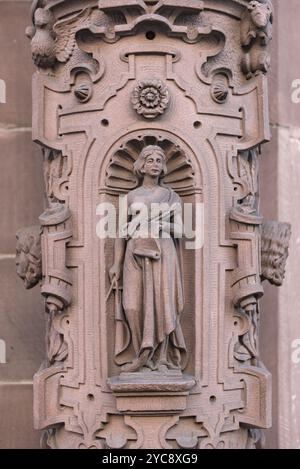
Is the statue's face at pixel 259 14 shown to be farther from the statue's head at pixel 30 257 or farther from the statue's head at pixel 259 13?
the statue's head at pixel 30 257

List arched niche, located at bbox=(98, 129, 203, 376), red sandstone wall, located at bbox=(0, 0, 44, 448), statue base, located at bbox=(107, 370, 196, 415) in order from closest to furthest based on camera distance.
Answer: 1. statue base, located at bbox=(107, 370, 196, 415)
2. arched niche, located at bbox=(98, 129, 203, 376)
3. red sandstone wall, located at bbox=(0, 0, 44, 448)

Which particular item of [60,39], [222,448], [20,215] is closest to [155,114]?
[60,39]

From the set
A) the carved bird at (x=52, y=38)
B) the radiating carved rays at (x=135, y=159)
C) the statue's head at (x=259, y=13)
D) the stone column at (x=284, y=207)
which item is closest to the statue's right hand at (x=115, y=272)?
the radiating carved rays at (x=135, y=159)

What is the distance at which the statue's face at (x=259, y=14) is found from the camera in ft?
13.8

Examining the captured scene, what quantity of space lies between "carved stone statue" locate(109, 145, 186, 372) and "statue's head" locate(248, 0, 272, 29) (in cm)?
68

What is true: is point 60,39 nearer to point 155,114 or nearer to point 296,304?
point 155,114

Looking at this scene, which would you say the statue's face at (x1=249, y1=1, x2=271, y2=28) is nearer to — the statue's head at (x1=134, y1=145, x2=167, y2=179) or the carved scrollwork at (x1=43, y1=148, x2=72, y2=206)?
the statue's head at (x1=134, y1=145, x2=167, y2=179)

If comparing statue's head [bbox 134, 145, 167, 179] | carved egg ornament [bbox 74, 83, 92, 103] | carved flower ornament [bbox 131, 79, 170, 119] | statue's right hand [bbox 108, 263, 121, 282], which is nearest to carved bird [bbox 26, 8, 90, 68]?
carved egg ornament [bbox 74, 83, 92, 103]

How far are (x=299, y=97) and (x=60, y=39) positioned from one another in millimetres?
1301

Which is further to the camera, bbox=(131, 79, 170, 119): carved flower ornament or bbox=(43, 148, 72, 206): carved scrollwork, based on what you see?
bbox=(43, 148, 72, 206): carved scrollwork

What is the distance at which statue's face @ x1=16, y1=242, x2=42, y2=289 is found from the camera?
4.25 metres

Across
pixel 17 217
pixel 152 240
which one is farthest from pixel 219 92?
pixel 17 217

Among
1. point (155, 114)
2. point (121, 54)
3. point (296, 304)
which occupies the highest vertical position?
point (121, 54)

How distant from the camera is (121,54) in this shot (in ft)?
13.6
